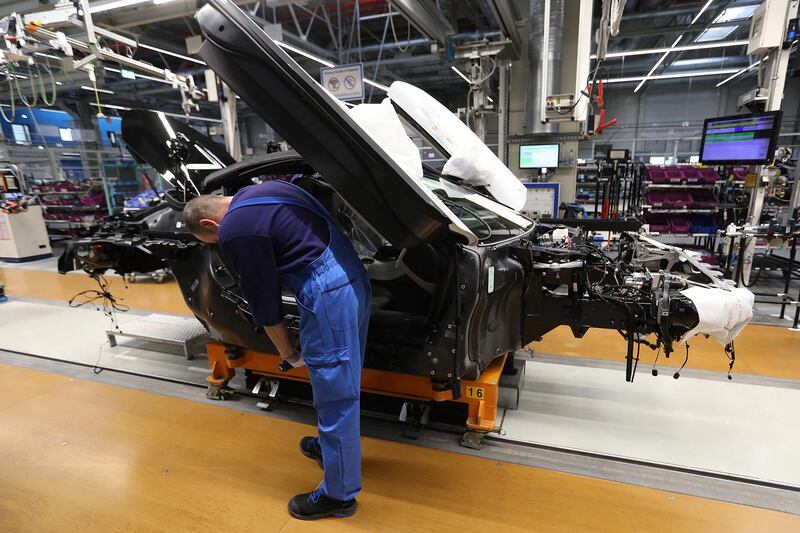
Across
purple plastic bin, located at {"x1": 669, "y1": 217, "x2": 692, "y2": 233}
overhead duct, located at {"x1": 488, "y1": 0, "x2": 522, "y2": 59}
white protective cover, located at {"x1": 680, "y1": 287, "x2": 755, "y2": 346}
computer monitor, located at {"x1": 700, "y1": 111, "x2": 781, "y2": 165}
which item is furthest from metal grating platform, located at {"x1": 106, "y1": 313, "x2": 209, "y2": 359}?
purple plastic bin, located at {"x1": 669, "y1": 217, "x2": 692, "y2": 233}

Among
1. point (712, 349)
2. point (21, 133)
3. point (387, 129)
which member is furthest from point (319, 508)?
point (21, 133)

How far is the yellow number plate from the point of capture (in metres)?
2.23

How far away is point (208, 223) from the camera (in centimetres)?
179

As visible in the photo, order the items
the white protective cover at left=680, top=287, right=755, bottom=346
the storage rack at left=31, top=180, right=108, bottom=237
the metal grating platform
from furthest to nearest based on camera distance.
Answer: the storage rack at left=31, top=180, right=108, bottom=237, the metal grating platform, the white protective cover at left=680, top=287, right=755, bottom=346

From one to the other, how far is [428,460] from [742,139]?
4.66 meters

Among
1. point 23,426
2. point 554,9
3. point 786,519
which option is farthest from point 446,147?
point 554,9

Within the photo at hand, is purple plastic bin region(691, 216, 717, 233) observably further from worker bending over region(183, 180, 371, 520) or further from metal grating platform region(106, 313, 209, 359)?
metal grating platform region(106, 313, 209, 359)

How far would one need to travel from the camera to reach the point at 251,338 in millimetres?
2502

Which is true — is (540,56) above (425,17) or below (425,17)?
below

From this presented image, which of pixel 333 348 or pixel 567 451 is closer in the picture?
pixel 333 348

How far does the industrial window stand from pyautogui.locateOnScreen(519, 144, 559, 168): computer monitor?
36.4ft

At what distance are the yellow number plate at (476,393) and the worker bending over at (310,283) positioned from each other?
73 cm

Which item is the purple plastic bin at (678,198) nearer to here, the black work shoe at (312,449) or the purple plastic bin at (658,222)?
the purple plastic bin at (658,222)

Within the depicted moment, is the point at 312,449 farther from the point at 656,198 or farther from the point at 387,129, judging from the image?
the point at 656,198
